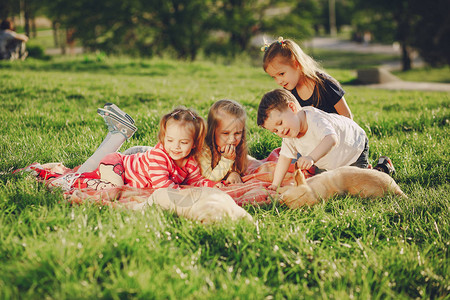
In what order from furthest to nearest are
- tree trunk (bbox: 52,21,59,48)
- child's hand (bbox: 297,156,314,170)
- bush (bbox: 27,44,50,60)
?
tree trunk (bbox: 52,21,59,48), bush (bbox: 27,44,50,60), child's hand (bbox: 297,156,314,170)

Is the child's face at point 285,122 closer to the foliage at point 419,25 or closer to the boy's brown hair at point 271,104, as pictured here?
the boy's brown hair at point 271,104

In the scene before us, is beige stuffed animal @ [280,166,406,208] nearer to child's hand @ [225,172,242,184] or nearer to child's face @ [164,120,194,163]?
child's hand @ [225,172,242,184]

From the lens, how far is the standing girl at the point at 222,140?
3.69 metres

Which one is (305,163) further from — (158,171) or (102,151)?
(102,151)

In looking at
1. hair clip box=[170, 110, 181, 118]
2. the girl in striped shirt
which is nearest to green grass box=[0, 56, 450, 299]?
the girl in striped shirt

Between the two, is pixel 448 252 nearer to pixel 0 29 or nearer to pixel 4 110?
pixel 4 110

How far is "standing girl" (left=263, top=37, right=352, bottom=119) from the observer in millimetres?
3926

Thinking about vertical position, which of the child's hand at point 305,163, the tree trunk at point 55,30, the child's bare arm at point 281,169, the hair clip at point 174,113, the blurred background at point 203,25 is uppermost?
the tree trunk at point 55,30

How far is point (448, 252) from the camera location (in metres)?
2.33

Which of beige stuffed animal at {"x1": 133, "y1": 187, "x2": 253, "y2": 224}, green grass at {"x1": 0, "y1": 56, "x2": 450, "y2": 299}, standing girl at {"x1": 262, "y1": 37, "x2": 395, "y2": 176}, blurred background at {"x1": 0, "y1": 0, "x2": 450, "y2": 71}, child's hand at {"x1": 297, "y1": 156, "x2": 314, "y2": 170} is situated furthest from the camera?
blurred background at {"x1": 0, "y1": 0, "x2": 450, "y2": 71}

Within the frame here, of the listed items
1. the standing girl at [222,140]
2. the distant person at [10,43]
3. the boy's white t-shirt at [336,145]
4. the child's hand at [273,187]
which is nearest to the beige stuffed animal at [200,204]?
the child's hand at [273,187]

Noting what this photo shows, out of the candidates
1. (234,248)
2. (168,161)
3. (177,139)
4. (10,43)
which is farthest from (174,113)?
(10,43)

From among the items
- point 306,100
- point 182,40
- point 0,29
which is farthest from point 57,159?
point 182,40

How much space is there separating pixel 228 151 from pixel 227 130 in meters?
0.19
